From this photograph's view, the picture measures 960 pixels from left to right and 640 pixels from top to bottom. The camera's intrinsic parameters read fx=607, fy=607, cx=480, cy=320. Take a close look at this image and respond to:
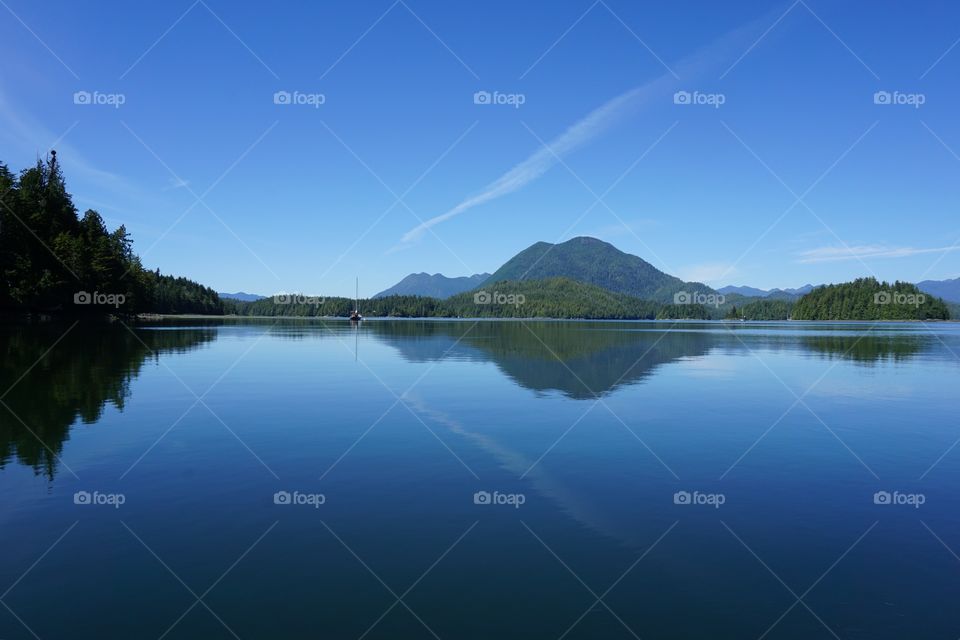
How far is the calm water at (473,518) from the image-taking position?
33.8 ft

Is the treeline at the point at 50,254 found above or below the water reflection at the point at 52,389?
above

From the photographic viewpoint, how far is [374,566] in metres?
12.0

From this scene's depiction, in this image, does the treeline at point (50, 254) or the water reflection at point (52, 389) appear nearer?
the water reflection at point (52, 389)

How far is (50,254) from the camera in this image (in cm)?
10600

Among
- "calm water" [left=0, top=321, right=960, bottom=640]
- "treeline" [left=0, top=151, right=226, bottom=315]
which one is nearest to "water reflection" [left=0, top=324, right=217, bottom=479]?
"calm water" [left=0, top=321, right=960, bottom=640]

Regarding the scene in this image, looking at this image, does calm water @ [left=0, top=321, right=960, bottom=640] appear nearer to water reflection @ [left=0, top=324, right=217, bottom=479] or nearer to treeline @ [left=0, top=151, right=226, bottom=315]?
water reflection @ [left=0, top=324, right=217, bottom=479]

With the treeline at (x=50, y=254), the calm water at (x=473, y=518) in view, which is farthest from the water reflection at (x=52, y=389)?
the treeline at (x=50, y=254)

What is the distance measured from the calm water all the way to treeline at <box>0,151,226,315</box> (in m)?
84.2

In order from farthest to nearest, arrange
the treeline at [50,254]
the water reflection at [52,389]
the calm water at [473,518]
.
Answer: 1. the treeline at [50,254]
2. the water reflection at [52,389]
3. the calm water at [473,518]

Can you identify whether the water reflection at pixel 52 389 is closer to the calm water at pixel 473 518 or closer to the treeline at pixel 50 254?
the calm water at pixel 473 518

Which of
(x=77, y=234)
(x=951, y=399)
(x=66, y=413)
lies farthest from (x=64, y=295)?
(x=951, y=399)

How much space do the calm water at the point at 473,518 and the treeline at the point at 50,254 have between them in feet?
276

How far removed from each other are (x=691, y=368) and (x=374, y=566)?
4539cm

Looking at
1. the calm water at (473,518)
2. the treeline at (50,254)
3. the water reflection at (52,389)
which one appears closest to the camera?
the calm water at (473,518)
